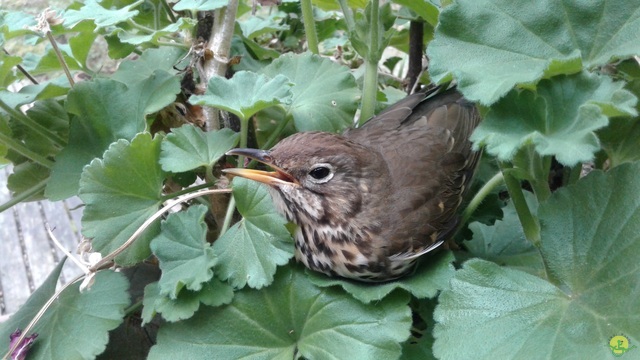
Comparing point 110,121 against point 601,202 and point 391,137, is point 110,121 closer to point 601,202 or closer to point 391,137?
point 391,137

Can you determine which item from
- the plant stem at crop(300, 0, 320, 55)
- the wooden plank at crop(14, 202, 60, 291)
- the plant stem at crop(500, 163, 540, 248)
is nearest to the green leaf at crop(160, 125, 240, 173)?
the plant stem at crop(300, 0, 320, 55)

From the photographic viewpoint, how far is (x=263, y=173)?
78cm

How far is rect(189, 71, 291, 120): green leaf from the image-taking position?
77 cm

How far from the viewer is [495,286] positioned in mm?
667

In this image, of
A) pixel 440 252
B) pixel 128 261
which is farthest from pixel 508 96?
pixel 128 261

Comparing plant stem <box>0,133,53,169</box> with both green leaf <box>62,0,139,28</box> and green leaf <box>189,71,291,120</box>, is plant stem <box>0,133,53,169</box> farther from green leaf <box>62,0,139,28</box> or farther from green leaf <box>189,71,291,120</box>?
green leaf <box>189,71,291,120</box>

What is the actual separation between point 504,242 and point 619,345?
0.30m

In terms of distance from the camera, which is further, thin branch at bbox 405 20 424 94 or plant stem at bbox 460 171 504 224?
thin branch at bbox 405 20 424 94

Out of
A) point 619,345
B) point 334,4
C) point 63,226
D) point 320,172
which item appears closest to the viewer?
point 619,345

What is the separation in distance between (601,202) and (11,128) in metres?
0.77

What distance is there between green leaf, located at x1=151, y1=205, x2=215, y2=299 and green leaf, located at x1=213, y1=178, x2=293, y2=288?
2cm

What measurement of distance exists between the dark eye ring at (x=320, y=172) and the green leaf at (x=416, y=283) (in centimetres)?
11

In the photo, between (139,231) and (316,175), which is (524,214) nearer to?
(316,175)

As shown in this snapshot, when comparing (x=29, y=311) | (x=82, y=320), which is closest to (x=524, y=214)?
(x=82, y=320)
